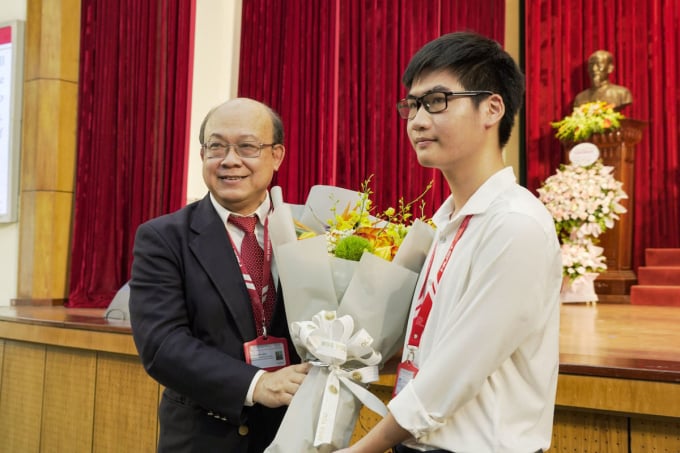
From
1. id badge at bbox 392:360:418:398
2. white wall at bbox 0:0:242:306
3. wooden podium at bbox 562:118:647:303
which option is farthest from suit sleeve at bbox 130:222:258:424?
wooden podium at bbox 562:118:647:303

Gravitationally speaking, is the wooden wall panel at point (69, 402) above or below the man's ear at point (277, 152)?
below

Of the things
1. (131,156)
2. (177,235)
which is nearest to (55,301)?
(131,156)

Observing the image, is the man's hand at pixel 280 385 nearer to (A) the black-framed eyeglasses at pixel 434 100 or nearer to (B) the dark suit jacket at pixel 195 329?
(B) the dark suit jacket at pixel 195 329

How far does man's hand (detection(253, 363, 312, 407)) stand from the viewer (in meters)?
1.39

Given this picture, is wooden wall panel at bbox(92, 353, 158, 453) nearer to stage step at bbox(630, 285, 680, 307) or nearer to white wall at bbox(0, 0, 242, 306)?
white wall at bbox(0, 0, 242, 306)

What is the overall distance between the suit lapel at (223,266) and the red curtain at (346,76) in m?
3.87

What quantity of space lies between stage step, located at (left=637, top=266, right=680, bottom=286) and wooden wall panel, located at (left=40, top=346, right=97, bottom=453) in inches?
168

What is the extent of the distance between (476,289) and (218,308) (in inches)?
26.5

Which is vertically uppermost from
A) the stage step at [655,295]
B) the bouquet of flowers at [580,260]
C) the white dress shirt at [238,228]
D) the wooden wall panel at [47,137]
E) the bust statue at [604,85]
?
the bust statue at [604,85]

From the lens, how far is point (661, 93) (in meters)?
5.90

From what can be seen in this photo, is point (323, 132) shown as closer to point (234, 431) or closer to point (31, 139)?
point (31, 139)

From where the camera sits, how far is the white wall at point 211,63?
6012mm

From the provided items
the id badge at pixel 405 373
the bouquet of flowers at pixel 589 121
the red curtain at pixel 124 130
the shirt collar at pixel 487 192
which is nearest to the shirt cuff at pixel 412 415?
the id badge at pixel 405 373

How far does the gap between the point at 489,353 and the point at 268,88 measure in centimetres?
511
